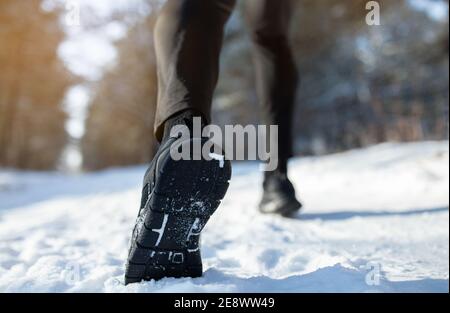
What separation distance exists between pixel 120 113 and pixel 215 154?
1403cm

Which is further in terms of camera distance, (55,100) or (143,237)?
(55,100)

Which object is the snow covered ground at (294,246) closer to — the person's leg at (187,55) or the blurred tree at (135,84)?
the person's leg at (187,55)

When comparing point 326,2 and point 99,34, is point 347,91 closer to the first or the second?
point 326,2

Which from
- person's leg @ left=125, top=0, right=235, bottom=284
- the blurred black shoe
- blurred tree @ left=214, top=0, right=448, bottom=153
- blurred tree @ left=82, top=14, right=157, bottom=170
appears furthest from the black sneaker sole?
blurred tree @ left=82, top=14, right=157, bottom=170

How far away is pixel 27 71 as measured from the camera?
12.7 m

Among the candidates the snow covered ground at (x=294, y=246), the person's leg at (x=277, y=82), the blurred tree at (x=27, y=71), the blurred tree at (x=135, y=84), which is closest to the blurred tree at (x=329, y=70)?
the blurred tree at (x=135, y=84)

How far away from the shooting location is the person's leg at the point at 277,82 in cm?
144

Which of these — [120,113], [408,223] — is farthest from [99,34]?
[408,223]

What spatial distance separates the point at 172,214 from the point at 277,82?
0.96 metres

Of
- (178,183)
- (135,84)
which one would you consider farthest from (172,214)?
(135,84)

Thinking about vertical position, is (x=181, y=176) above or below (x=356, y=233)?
above

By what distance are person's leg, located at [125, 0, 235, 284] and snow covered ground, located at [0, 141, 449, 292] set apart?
4 centimetres

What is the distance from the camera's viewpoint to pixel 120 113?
14.2m

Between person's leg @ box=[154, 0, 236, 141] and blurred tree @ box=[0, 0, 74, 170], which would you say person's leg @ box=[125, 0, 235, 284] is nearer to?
person's leg @ box=[154, 0, 236, 141]
